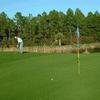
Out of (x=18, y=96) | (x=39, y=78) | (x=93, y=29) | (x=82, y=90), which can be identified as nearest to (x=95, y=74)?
(x=39, y=78)

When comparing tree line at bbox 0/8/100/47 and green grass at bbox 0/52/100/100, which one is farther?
tree line at bbox 0/8/100/47

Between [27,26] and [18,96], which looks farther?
[27,26]

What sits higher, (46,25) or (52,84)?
(46,25)

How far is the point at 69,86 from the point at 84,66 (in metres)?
5.55

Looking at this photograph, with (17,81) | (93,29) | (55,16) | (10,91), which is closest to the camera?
(10,91)

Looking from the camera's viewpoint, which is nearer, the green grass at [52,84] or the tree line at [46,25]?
the green grass at [52,84]

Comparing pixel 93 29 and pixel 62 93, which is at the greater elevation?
pixel 93 29

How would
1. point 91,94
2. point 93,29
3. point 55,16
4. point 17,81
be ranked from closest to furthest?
point 91,94, point 17,81, point 93,29, point 55,16

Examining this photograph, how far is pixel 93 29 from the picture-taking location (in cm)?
8219

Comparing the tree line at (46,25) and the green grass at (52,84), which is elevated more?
the tree line at (46,25)

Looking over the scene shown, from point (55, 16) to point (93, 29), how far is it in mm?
10275

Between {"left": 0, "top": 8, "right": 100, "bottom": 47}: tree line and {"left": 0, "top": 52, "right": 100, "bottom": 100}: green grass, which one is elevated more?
{"left": 0, "top": 8, "right": 100, "bottom": 47}: tree line

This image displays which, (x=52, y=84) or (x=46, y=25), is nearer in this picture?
(x=52, y=84)

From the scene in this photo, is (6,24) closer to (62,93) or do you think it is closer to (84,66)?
(84,66)
